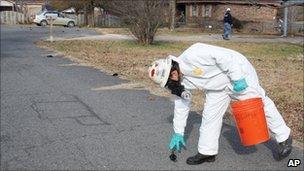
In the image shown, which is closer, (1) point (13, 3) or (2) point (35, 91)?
(2) point (35, 91)

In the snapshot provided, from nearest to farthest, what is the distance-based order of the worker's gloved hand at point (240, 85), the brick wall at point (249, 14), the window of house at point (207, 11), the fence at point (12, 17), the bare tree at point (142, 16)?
the worker's gloved hand at point (240, 85) < the bare tree at point (142, 16) < the brick wall at point (249, 14) < the window of house at point (207, 11) < the fence at point (12, 17)

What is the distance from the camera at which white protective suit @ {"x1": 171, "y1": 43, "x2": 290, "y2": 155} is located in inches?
218

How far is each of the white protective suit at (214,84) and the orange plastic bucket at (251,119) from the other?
109 mm

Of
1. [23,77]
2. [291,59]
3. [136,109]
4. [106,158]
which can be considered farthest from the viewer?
[291,59]

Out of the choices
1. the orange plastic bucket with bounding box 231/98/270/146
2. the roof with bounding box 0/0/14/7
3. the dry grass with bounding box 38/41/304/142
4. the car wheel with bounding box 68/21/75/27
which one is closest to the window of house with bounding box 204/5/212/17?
the car wheel with bounding box 68/21/75/27

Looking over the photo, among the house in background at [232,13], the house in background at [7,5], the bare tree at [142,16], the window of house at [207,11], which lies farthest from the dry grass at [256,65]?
the house in background at [7,5]

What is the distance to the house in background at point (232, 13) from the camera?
44656 mm

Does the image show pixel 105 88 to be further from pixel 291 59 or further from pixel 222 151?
pixel 291 59

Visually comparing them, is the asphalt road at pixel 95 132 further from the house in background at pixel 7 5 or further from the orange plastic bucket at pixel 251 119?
the house in background at pixel 7 5

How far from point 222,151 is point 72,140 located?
2000 mm

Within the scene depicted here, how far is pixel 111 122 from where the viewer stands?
317 inches

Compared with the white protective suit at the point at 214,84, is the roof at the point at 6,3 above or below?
above

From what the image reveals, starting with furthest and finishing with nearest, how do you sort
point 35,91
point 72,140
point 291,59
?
point 291,59
point 35,91
point 72,140

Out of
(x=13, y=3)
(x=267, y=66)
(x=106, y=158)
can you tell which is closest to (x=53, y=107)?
(x=106, y=158)
